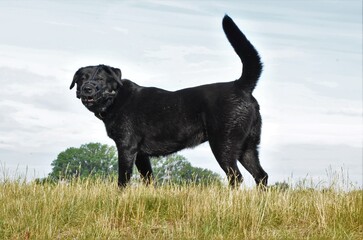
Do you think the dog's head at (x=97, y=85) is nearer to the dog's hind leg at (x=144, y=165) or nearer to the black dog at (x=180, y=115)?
the black dog at (x=180, y=115)

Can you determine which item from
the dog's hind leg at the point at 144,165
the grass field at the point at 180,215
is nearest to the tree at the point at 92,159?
the dog's hind leg at the point at 144,165

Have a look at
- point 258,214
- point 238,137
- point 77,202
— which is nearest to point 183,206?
point 258,214

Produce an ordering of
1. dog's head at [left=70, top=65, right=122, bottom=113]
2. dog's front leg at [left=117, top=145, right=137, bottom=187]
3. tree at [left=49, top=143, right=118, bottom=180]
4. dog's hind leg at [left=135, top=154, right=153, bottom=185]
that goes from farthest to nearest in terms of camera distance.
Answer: tree at [left=49, top=143, right=118, bottom=180] < dog's hind leg at [left=135, top=154, right=153, bottom=185] < dog's head at [left=70, top=65, right=122, bottom=113] < dog's front leg at [left=117, top=145, right=137, bottom=187]

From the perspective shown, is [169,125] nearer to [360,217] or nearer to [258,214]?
[258,214]

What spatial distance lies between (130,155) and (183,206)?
A: 208 cm

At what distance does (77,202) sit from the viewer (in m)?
7.75

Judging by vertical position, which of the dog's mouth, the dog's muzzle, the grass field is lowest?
the grass field

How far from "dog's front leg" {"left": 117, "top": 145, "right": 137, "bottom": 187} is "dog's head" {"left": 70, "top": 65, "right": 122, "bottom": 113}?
0.73 metres

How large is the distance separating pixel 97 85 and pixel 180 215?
8.74 feet

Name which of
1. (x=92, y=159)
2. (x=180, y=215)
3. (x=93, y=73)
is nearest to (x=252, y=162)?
(x=180, y=215)

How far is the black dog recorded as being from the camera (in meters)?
8.85

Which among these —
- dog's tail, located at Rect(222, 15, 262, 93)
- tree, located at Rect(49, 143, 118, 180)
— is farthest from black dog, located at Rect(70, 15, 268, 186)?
tree, located at Rect(49, 143, 118, 180)

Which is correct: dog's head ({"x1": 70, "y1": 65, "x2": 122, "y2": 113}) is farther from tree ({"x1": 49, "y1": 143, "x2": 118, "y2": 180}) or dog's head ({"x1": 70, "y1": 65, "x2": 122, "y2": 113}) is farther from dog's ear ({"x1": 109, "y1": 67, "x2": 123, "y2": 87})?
tree ({"x1": 49, "y1": 143, "x2": 118, "y2": 180})

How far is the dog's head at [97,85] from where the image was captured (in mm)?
9211
